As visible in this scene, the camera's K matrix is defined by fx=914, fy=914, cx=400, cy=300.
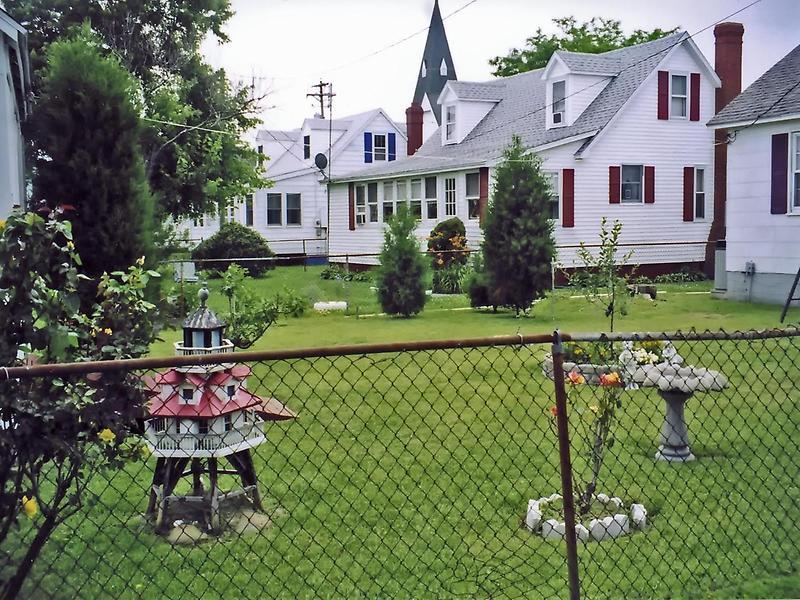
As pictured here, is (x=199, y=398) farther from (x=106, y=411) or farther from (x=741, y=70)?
(x=741, y=70)

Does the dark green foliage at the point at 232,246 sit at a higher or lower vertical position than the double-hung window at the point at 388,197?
lower

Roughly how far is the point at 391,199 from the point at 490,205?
1161cm

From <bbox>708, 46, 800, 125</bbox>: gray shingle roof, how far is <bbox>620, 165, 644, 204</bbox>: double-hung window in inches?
210

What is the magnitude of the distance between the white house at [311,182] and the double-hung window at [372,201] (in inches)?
204

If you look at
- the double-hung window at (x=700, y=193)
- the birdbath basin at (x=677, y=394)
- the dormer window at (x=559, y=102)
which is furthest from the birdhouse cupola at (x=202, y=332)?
the double-hung window at (x=700, y=193)

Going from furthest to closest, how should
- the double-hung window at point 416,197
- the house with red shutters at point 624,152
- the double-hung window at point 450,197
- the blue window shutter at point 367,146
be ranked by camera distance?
the blue window shutter at point 367,146
the double-hung window at point 416,197
the double-hung window at point 450,197
the house with red shutters at point 624,152

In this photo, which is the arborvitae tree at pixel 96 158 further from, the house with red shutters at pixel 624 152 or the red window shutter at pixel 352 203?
the red window shutter at pixel 352 203

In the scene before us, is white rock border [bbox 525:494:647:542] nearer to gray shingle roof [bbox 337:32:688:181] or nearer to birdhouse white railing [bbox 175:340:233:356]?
birdhouse white railing [bbox 175:340:233:356]

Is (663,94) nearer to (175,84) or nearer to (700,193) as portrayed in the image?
(700,193)

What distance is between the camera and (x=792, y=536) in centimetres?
479

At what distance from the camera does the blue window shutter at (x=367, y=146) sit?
3519 cm

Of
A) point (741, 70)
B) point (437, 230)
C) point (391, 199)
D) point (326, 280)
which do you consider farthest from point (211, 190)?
point (741, 70)

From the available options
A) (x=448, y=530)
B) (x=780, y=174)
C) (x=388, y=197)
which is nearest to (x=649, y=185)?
(x=780, y=174)

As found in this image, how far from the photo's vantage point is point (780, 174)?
52.1 feet
